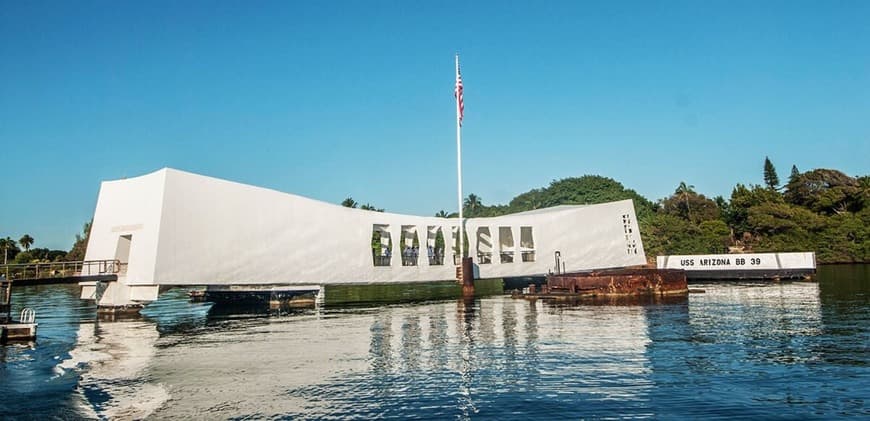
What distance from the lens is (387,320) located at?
28.9 m

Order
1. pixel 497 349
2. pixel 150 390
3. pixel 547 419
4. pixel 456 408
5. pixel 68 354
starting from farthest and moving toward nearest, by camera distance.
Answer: pixel 68 354
pixel 497 349
pixel 150 390
pixel 456 408
pixel 547 419

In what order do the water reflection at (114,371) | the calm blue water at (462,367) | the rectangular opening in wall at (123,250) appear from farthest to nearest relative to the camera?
the rectangular opening in wall at (123,250) → the water reflection at (114,371) → the calm blue water at (462,367)

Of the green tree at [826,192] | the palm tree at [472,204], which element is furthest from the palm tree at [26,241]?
the green tree at [826,192]

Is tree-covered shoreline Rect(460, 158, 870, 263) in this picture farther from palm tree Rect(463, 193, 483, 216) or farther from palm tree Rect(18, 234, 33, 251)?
palm tree Rect(18, 234, 33, 251)

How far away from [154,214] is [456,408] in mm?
24786

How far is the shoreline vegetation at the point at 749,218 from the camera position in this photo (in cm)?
8200

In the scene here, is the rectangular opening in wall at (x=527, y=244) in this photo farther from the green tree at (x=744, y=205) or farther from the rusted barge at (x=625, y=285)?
the green tree at (x=744, y=205)

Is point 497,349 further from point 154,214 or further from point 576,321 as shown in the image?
point 154,214

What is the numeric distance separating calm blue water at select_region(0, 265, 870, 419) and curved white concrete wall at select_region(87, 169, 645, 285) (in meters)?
4.43

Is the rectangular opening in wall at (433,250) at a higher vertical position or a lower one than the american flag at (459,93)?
lower

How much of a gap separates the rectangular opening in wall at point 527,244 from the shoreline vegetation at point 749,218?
117 ft

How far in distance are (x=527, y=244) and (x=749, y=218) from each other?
48812 mm

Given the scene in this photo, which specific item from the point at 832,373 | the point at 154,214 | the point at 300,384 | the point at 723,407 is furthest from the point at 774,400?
the point at 154,214

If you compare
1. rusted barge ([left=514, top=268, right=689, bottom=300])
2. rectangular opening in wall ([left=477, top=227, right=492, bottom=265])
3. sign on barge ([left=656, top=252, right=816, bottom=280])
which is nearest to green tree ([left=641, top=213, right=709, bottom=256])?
sign on barge ([left=656, top=252, right=816, bottom=280])
